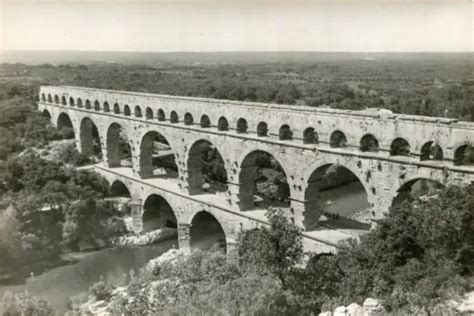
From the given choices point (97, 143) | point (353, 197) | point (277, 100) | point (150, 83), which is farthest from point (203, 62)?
point (353, 197)

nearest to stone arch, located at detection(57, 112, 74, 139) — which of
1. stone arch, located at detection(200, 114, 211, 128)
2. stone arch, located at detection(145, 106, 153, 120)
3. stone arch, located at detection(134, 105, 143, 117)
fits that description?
stone arch, located at detection(134, 105, 143, 117)

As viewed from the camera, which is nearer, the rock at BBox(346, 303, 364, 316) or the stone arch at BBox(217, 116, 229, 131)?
the rock at BBox(346, 303, 364, 316)

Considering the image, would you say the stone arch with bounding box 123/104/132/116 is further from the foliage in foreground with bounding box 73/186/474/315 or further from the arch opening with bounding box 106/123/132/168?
the foliage in foreground with bounding box 73/186/474/315

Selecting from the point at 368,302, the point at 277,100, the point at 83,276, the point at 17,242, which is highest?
the point at 277,100

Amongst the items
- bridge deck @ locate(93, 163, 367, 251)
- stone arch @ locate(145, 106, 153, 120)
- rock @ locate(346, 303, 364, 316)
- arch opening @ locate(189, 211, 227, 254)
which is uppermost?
stone arch @ locate(145, 106, 153, 120)

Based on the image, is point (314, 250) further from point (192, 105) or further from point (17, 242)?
point (17, 242)

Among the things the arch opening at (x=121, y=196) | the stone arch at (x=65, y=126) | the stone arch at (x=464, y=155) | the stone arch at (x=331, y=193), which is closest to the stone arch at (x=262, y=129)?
the stone arch at (x=331, y=193)
